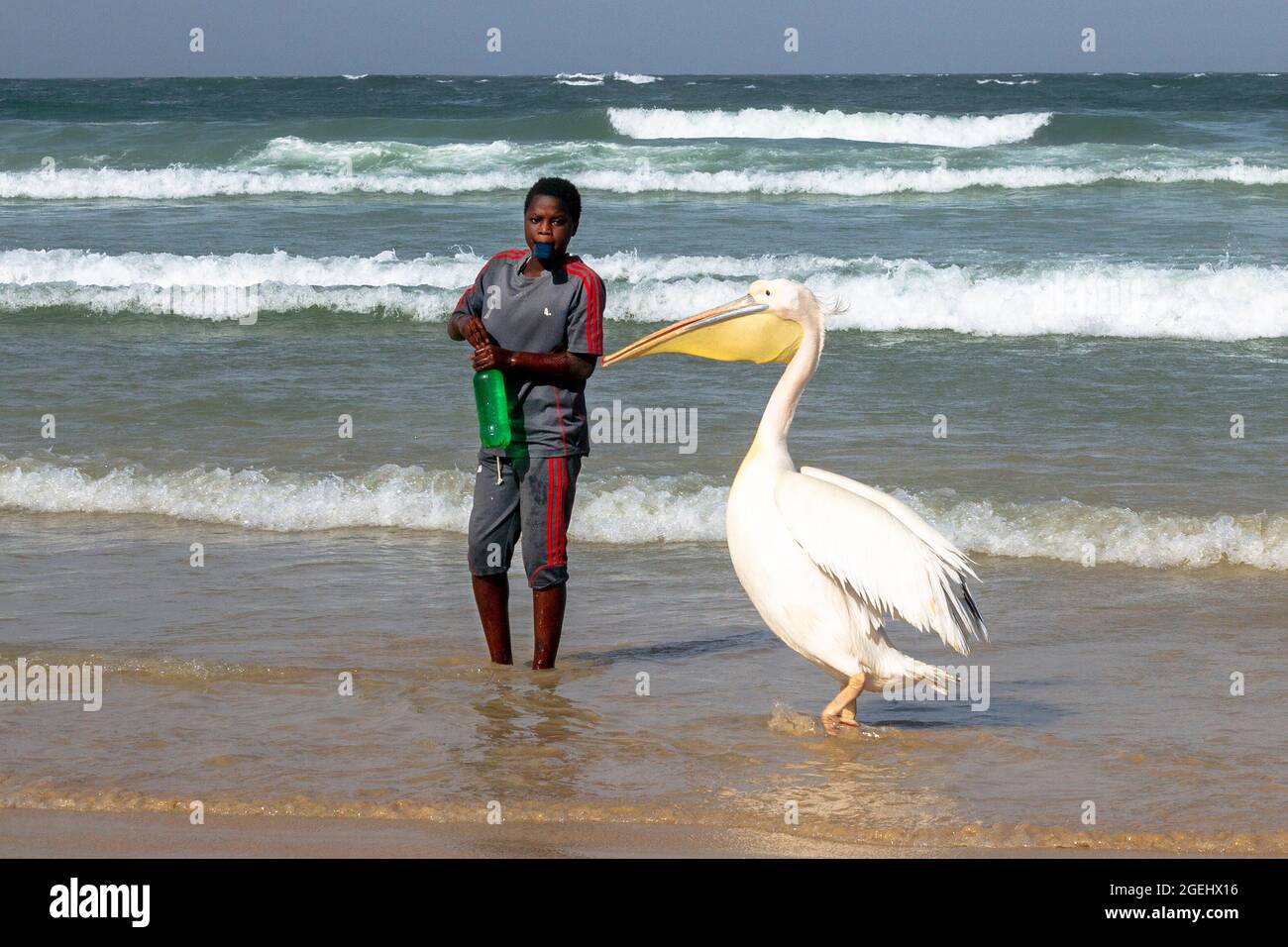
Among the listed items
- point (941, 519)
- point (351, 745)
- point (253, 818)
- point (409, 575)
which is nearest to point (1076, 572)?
point (941, 519)

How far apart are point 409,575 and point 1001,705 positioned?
2.89 m

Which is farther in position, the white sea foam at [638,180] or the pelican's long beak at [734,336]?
the white sea foam at [638,180]

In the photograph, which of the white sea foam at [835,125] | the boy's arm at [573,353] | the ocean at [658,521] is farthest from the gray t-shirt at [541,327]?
the white sea foam at [835,125]

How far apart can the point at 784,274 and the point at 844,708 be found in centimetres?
1111

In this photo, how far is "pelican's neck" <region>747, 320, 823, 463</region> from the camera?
473cm

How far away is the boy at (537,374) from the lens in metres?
5.04


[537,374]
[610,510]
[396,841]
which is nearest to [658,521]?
[610,510]

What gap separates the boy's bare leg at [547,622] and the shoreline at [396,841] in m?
1.38

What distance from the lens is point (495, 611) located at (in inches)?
213

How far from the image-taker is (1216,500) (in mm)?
7602

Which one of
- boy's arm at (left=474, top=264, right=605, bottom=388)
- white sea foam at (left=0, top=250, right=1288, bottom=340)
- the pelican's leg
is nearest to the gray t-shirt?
boy's arm at (left=474, top=264, right=605, bottom=388)

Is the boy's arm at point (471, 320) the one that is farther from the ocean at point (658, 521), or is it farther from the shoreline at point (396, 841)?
the shoreline at point (396, 841)

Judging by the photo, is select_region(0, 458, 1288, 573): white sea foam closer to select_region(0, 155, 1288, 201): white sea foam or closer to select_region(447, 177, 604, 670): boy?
select_region(447, 177, 604, 670): boy
